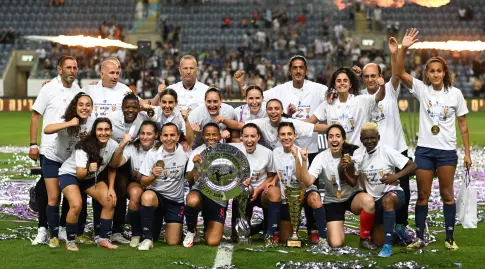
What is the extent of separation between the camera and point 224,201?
893 cm

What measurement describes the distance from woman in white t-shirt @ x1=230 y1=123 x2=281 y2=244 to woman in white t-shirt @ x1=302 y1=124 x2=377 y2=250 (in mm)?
432

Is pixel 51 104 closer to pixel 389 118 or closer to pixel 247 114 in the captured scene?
pixel 247 114

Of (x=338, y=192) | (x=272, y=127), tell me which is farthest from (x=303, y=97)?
(x=338, y=192)

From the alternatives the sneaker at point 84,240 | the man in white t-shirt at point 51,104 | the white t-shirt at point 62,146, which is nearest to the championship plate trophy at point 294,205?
the sneaker at point 84,240

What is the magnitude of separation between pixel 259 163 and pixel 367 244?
1375 millimetres

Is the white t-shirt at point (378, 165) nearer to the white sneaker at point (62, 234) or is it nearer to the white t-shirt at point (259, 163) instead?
the white t-shirt at point (259, 163)

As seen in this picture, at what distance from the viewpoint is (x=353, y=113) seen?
9000 mm

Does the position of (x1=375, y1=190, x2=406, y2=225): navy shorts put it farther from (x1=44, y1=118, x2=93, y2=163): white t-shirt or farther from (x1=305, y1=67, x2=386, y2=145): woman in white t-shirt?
(x1=44, y1=118, x2=93, y2=163): white t-shirt

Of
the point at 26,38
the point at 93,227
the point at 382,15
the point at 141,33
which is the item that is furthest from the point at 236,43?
the point at 93,227

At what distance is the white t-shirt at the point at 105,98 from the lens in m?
9.35

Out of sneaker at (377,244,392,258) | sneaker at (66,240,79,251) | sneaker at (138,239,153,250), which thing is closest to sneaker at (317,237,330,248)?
sneaker at (377,244,392,258)

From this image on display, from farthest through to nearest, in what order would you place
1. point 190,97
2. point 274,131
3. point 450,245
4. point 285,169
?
point 190,97 → point 274,131 → point 285,169 → point 450,245

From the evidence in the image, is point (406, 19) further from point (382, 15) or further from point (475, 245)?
point (475, 245)

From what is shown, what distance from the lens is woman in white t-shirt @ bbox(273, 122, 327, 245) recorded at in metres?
8.55
